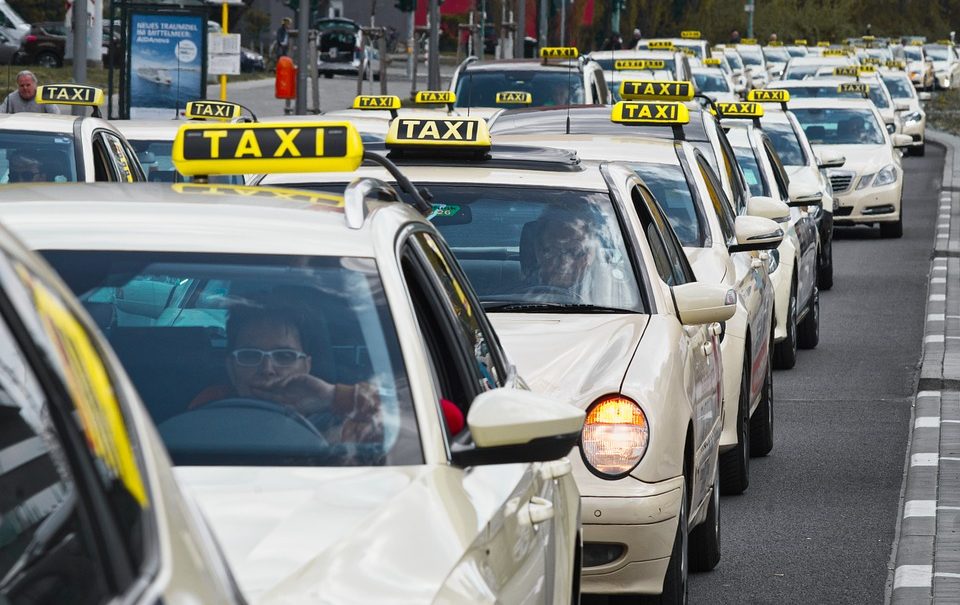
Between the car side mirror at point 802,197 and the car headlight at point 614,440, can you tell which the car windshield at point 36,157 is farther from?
the car side mirror at point 802,197

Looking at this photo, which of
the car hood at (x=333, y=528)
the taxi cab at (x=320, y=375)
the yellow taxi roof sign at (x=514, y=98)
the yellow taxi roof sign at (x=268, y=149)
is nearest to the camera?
the car hood at (x=333, y=528)

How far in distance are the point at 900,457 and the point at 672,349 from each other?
12.9 ft

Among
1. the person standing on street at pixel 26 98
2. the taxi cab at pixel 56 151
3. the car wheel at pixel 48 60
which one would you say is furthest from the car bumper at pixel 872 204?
the car wheel at pixel 48 60

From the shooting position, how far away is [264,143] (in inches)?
192

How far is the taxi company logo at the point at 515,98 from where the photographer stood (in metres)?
20.2

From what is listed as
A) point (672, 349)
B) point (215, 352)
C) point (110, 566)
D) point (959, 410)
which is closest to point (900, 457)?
point (959, 410)

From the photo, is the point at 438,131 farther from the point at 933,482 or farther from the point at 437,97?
the point at 437,97

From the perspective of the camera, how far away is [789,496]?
9.01m

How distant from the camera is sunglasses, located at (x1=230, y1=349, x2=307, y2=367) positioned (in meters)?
3.87

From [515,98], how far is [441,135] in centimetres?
1298

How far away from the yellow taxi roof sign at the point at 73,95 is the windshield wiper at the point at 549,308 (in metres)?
8.16

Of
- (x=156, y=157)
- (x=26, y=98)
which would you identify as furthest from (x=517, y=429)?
(x=26, y=98)

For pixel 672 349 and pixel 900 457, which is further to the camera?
pixel 900 457

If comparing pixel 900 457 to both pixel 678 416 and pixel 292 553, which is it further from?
pixel 292 553
